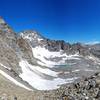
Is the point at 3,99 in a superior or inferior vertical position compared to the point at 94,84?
inferior

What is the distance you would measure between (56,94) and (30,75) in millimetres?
113240

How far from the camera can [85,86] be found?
824 inches

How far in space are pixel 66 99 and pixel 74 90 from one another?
141 cm

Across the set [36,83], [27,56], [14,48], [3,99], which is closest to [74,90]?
[3,99]

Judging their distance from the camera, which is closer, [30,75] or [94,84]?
[94,84]

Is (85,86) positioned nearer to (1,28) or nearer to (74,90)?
(74,90)

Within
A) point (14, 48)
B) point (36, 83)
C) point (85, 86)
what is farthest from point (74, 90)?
point (14, 48)

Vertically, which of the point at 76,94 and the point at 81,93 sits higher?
the point at 81,93

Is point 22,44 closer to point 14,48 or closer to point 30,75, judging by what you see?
point 14,48

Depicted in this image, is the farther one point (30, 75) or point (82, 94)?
point (30, 75)

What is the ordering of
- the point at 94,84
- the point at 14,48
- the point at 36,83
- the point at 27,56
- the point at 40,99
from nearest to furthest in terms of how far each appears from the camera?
the point at 94,84 < the point at 40,99 < the point at 36,83 < the point at 14,48 < the point at 27,56

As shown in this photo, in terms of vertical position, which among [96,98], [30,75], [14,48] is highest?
[14,48]

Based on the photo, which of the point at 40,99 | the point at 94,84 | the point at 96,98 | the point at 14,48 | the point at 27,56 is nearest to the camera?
the point at 96,98

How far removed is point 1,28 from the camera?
547 ft
